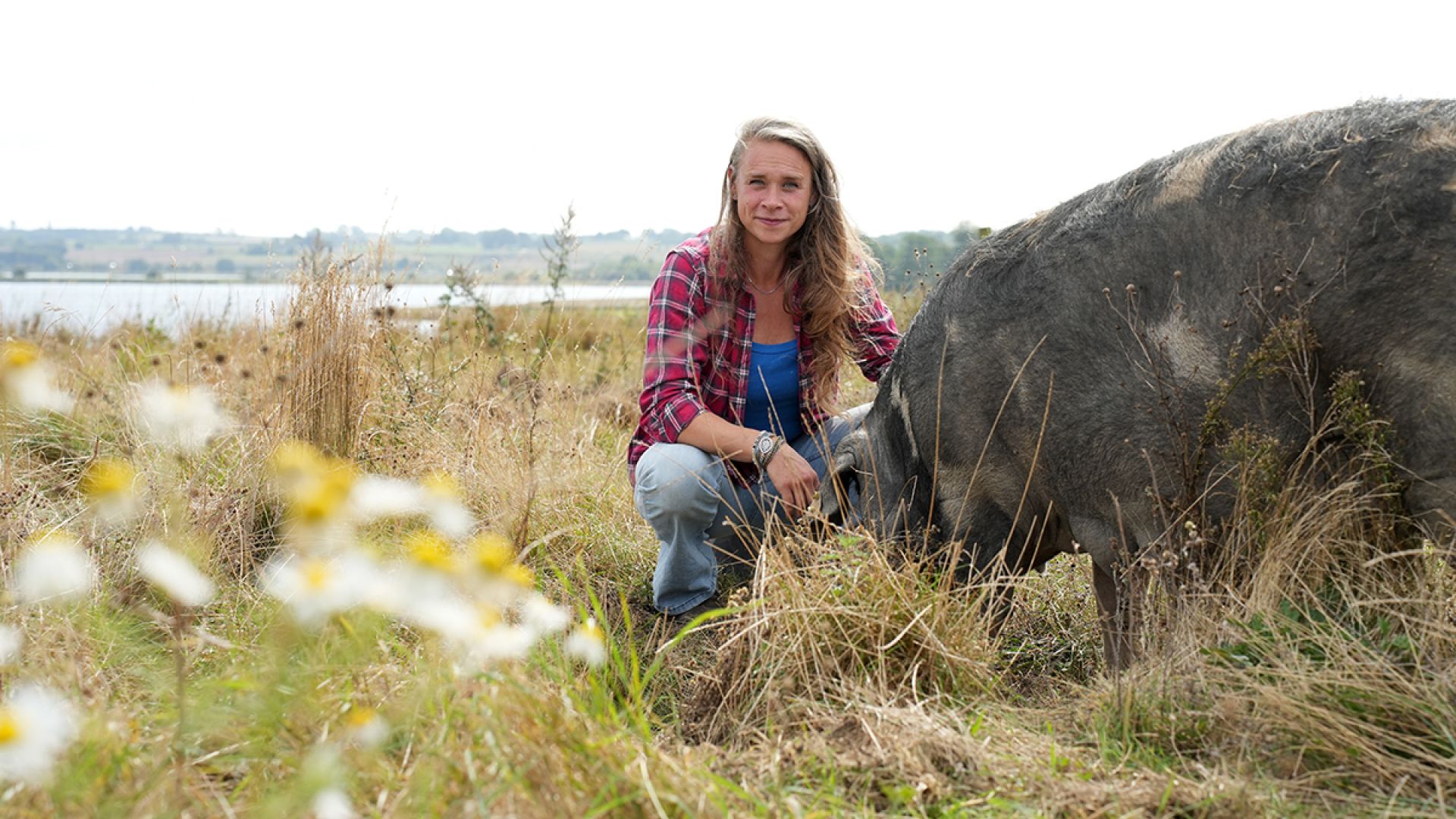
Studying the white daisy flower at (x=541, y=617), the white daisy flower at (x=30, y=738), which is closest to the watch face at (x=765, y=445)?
the white daisy flower at (x=541, y=617)

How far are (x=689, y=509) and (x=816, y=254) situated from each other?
3.59 ft

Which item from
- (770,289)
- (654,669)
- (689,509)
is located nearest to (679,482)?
(689,509)

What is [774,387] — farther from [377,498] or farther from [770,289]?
[377,498]

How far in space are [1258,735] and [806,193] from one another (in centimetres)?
250

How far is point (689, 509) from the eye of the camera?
4.27 metres

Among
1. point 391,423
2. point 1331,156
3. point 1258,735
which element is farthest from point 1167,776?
point 391,423

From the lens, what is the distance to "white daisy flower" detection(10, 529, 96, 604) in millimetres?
1885

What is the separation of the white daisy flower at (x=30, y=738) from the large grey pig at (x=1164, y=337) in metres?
2.62

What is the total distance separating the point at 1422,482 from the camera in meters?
2.94

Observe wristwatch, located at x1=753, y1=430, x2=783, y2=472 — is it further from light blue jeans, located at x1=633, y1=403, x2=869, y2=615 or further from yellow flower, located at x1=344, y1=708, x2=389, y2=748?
yellow flower, located at x1=344, y1=708, x2=389, y2=748

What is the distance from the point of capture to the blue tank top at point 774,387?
14.9 ft

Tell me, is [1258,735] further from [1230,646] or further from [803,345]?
[803,345]

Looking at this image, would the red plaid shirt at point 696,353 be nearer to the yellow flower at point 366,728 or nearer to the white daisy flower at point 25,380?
the yellow flower at point 366,728

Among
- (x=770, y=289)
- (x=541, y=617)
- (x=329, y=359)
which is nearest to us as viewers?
(x=541, y=617)
